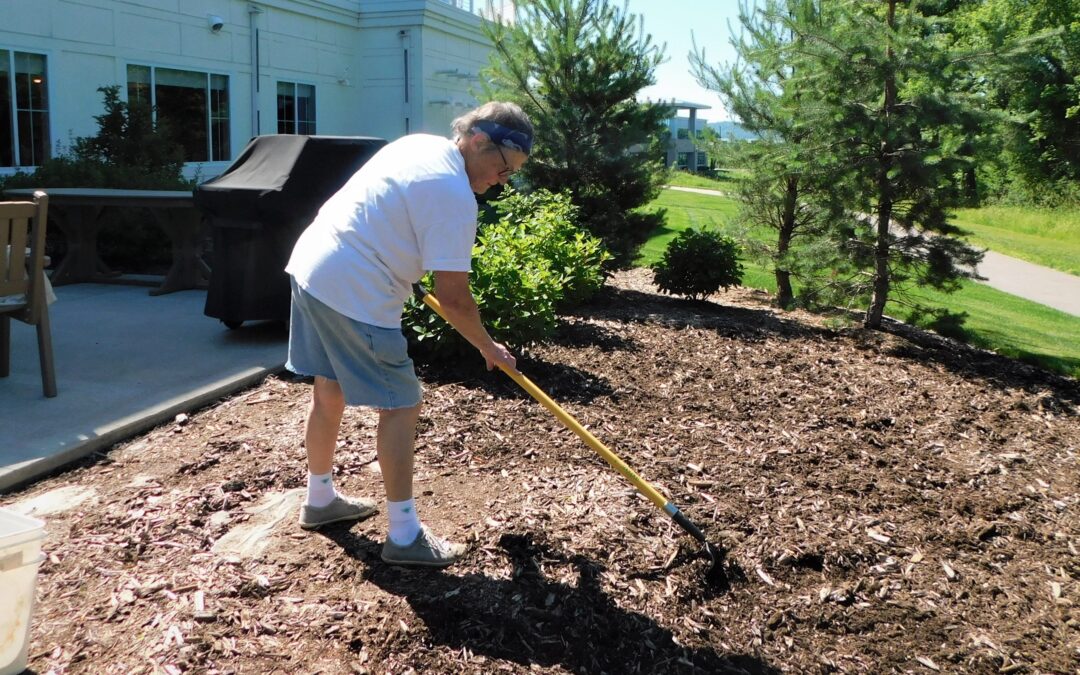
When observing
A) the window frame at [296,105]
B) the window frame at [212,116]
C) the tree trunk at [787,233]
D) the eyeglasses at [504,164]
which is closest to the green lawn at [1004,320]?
the tree trunk at [787,233]

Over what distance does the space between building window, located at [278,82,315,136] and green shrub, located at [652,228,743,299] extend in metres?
10.6

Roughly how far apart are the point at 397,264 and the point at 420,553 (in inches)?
41.9

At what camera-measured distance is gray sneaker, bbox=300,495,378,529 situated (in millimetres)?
3822

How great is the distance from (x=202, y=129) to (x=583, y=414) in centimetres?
1240

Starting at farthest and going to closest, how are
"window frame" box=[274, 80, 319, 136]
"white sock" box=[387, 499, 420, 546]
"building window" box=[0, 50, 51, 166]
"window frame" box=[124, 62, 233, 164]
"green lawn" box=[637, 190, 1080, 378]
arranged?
1. "window frame" box=[274, 80, 319, 136]
2. "window frame" box=[124, 62, 233, 164]
3. "building window" box=[0, 50, 51, 166]
4. "green lawn" box=[637, 190, 1080, 378]
5. "white sock" box=[387, 499, 420, 546]

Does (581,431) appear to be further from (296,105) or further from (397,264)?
(296,105)

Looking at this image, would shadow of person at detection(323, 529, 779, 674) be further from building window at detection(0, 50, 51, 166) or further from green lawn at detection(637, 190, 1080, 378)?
building window at detection(0, 50, 51, 166)

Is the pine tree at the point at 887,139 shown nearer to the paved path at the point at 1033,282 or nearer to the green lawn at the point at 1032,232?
the paved path at the point at 1033,282

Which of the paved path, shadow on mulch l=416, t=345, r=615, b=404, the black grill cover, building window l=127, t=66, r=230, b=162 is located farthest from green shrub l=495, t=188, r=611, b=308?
building window l=127, t=66, r=230, b=162

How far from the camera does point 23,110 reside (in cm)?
1238

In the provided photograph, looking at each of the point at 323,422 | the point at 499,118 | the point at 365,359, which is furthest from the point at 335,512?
the point at 499,118

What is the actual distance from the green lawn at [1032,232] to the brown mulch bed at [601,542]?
1276 centimetres

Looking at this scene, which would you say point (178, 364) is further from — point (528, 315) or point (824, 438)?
point (824, 438)

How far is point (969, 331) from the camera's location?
9352mm
